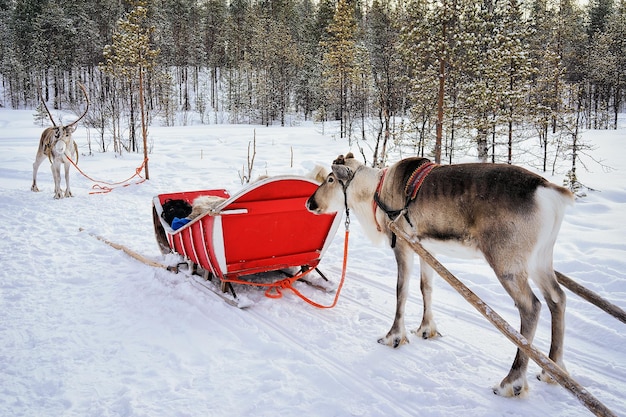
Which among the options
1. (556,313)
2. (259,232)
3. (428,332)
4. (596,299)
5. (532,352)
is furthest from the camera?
(259,232)

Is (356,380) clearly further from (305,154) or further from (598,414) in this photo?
(305,154)

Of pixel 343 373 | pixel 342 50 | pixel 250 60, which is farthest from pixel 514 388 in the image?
pixel 250 60

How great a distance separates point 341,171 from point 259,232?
1147 millimetres

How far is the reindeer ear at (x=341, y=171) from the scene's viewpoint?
142 inches

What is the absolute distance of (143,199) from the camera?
1008 cm

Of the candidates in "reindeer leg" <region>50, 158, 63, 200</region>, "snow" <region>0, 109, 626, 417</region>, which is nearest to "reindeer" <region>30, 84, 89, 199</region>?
"reindeer leg" <region>50, 158, 63, 200</region>

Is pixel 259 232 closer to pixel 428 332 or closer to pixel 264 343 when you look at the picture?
pixel 264 343

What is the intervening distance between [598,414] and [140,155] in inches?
727

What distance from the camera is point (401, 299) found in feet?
11.6

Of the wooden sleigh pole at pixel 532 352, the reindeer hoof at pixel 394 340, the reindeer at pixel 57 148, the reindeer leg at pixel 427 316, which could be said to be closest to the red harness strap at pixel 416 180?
the wooden sleigh pole at pixel 532 352

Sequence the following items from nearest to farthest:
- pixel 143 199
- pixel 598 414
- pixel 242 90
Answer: pixel 598 414 < pixel 143 199 < pixel 242 90

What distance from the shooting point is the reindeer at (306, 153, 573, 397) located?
270 centimetres

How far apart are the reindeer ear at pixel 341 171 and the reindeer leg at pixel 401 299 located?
74cm

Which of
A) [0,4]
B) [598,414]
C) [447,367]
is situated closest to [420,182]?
[447,367]
